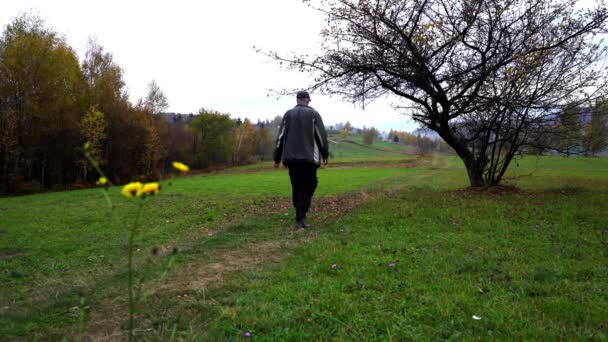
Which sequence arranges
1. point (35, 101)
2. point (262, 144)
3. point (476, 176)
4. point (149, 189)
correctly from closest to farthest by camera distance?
point (149, 189) → point (476, 176) → point (35, 101) → point (262, 144)

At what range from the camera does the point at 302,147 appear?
6.84 meters

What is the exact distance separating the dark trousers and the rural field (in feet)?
1.97

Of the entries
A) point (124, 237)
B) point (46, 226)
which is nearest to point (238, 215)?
point (124, 237)

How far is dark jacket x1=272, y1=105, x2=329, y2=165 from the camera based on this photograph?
6.84 meters

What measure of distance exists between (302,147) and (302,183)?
0.79 m

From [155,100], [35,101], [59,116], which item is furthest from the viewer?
[155,100]

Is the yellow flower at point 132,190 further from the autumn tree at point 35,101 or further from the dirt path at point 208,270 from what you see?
the autumn tree at point 35,101

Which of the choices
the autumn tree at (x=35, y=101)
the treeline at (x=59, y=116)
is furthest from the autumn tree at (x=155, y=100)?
the autumn tree at (x=35, y=101)

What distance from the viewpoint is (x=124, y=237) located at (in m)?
7.01

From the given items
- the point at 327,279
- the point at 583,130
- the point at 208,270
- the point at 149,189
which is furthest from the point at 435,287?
the point at 583,130

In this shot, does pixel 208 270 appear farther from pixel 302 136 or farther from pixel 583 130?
pixel 583 130

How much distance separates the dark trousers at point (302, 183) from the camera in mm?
7062

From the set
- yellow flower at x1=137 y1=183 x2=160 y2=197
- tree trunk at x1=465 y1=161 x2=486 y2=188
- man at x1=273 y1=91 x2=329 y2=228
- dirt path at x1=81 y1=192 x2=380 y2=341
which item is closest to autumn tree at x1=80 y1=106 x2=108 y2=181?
dirt path at x1=81 y1=192 x2=380 y2=341

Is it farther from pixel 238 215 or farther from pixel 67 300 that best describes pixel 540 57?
pixel 67 300
